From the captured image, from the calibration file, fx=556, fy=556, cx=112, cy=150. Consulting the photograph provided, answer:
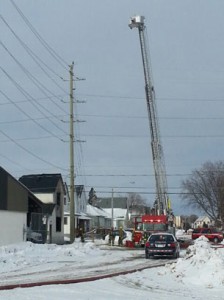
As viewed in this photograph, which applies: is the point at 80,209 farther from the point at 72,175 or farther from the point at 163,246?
the point at 163,246

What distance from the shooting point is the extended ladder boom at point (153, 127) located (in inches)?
1966

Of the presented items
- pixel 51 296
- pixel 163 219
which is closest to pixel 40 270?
pixel 51 296

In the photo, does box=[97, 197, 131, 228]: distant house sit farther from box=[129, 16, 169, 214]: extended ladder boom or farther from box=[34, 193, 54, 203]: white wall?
box=[129, 16, 169, 214]: extended ladder boom

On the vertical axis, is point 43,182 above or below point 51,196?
above

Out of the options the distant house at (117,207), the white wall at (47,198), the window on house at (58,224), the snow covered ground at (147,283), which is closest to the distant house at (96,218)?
the distant house at (117,207)

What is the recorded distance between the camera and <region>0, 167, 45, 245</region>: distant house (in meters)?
42.2

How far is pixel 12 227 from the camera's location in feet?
143

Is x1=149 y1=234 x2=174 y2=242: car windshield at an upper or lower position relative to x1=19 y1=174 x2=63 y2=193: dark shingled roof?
lower

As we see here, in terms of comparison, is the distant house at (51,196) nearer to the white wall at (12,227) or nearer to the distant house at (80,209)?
the white wall at (12,227)

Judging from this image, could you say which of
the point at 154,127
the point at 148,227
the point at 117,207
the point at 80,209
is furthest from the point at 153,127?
the point at 117,207

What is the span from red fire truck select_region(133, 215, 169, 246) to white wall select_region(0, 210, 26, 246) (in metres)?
10.5

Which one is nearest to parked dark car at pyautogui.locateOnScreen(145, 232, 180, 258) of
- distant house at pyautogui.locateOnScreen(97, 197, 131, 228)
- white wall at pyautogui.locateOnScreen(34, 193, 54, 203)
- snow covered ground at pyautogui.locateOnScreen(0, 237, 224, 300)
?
snow covered ground at pyautogui.locateOnScreen(0, 237, 224, 300)

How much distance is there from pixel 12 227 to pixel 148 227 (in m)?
12.4

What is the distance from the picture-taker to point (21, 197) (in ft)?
151
